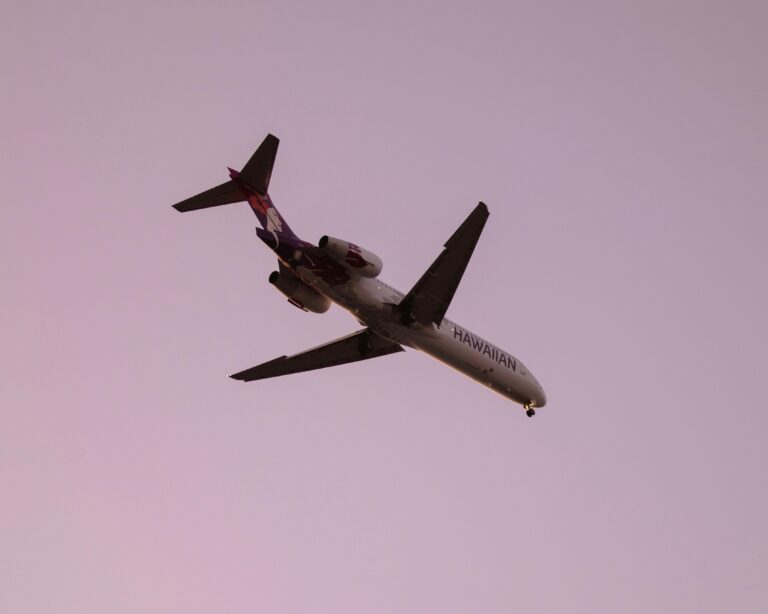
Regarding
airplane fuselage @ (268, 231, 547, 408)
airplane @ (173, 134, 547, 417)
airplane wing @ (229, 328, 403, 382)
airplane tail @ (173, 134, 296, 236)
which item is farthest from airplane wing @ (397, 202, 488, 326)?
airplane tail @ (173, 134, 296, 236)

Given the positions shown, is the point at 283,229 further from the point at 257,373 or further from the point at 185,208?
the point at 257,373

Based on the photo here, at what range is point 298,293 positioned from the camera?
103 ft

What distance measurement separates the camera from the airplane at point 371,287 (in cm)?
2925

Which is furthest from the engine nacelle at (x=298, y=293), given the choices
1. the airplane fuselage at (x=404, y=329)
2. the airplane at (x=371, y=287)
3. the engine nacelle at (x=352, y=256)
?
the engine nacelle at (x=352, y=256)

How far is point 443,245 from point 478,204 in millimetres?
1673

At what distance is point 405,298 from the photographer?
101ft

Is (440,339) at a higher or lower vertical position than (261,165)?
lower

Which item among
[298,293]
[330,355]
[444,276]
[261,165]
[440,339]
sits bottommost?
[298,293]

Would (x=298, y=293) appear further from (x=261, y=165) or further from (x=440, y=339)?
(x=440, y=339)

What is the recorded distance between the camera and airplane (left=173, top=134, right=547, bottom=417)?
96.0ft

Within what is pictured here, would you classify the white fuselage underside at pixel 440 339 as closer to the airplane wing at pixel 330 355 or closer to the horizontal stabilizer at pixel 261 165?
the airplane wing at pixel 330 355

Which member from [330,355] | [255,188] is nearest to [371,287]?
[255,188]

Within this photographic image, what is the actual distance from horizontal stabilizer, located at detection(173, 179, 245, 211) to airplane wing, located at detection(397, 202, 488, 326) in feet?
20.2

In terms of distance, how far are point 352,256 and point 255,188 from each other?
4206 millimetres
